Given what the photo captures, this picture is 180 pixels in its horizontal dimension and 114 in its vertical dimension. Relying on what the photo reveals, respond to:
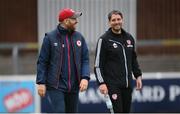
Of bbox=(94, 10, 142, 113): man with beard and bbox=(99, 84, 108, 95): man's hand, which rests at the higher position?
bbox=(94, 10, 142, 113): man with beard

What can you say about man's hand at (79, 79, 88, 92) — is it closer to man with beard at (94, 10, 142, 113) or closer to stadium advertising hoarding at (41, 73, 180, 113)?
man with beard at (94, 10, 142, 113)

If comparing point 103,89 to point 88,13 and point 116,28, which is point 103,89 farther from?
point 88,13

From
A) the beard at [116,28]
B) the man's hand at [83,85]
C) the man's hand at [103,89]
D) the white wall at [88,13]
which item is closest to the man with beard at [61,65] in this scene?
the man's hand at [83,85]

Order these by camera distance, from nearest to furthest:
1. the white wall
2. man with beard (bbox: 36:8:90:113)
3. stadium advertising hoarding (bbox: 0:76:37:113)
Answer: man with beard (bbox: 36:8:90:113)
stadium advertising hoarding (bbox: 0:76:37:113)
the white wall

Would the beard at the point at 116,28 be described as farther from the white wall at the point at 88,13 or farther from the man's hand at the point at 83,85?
the white wall at the point at 88,13

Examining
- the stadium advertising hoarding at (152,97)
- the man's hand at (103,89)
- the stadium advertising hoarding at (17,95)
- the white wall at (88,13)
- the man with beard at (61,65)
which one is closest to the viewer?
the man with beard at (61,65)

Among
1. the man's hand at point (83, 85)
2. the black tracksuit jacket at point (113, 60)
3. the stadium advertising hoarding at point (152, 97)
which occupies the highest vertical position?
the black tracksuit jacket at point (113, 60)

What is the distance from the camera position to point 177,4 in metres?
13.4

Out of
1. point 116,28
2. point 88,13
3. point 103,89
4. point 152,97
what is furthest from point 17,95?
point 116,28

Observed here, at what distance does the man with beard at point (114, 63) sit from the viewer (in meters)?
7.38

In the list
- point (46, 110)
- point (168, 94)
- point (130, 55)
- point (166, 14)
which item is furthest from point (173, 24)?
point (130, 55)

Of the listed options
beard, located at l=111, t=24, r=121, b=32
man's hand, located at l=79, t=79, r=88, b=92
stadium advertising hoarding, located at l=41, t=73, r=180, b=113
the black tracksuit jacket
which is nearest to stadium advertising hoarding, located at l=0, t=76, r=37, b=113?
stadium advertising hoarding, located at l=41, t=73, r=180, b=113

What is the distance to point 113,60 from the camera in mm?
7402

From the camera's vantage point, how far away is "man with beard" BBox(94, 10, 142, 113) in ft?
24.2
